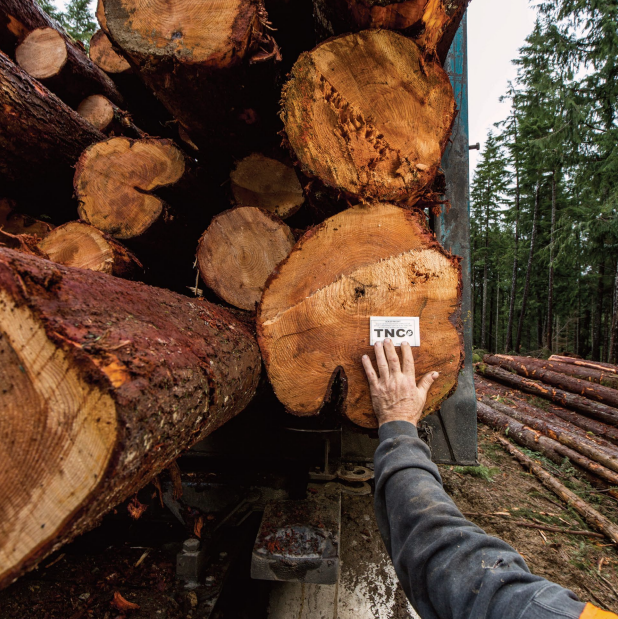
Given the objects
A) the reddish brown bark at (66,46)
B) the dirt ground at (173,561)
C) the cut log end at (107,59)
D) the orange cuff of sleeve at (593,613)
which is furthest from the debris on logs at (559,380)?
the reddish brown bark at (66,46)

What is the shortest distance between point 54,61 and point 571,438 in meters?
6.35

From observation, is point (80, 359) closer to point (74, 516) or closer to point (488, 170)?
point (74, 516)

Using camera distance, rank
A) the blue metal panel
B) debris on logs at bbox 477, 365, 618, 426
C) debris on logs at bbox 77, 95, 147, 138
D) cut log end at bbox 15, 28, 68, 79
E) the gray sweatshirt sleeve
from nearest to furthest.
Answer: the gray sweatshirt sleeve
the blue metal panel
cut log end at bbox 15, 28, 68, 79
debris on logs at bbox 77, 95, 147, 138
debris on logs at bbox 477, 365, 618, 426

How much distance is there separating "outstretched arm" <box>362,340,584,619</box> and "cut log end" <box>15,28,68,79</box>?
10.4 ft

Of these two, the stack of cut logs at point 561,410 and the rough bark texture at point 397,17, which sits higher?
the rough bark texture at point 397,17

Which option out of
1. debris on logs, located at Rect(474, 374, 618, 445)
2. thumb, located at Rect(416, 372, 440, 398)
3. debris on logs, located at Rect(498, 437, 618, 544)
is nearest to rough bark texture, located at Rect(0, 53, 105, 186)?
thumb, located at Rect(416, 372, 440, 398)

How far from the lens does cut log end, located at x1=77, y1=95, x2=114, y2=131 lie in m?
2.77

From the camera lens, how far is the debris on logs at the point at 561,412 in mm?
4719

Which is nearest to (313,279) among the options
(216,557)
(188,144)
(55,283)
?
(55,283)

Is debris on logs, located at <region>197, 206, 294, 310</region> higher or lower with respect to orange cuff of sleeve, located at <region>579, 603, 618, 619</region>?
higher

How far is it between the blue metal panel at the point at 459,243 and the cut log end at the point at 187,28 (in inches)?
53.9

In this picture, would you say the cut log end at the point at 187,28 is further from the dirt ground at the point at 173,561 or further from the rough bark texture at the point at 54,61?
the dirt ground at the point at 173,561

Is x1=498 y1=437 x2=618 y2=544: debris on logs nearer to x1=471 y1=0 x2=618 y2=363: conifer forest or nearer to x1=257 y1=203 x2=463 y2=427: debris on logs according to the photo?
x1=257 y1=203 x2=463 y2=427: debris on logs

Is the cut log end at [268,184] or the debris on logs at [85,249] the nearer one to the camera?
the debris on logs at [85,249]
